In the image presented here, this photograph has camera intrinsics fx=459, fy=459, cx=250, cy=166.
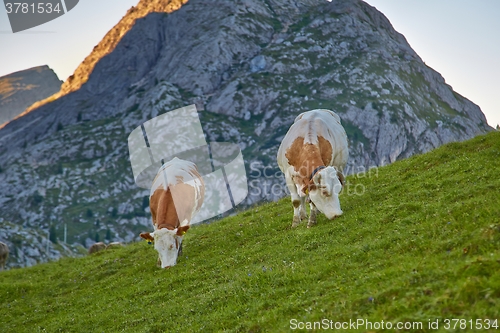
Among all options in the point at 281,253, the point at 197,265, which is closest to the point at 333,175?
the point at 281,253

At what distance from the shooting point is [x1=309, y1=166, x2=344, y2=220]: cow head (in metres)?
18.0

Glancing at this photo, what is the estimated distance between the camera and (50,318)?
18.1 m

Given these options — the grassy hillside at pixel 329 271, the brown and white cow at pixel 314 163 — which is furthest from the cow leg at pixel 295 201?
the grassy hillside at pixel 329 271

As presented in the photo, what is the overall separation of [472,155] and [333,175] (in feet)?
23.2

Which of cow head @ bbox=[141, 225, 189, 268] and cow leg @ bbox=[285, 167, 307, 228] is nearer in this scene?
cow leg @ bbox=[285, 167, 307, 228]

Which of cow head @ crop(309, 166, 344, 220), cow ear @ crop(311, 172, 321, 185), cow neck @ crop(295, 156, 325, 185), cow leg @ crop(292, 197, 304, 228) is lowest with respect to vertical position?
cow leg @ crop(292, 197, 304, 228)

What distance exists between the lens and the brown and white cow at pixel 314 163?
59.8ft

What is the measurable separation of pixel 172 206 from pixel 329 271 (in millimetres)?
11037

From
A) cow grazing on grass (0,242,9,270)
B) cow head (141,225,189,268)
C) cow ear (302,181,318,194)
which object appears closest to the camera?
cow ear (302,181,318,194)

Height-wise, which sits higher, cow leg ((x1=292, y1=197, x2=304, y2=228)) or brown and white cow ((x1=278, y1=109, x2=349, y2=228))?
brown and white cow ((x1=278, y1=109, x2=349, y2=228))

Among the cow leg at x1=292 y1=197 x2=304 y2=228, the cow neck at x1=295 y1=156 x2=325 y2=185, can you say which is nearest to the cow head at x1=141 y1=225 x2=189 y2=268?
the cow leg at x1=292 y1=197 x2=304 y2=228

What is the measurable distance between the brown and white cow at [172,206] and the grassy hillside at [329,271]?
0.95m

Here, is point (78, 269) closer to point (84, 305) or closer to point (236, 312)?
point (84, 305)

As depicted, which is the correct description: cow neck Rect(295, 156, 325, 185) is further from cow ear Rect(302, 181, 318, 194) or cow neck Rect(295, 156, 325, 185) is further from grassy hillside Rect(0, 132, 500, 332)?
grassy hillside Rect(0, 132, 500, 332)
